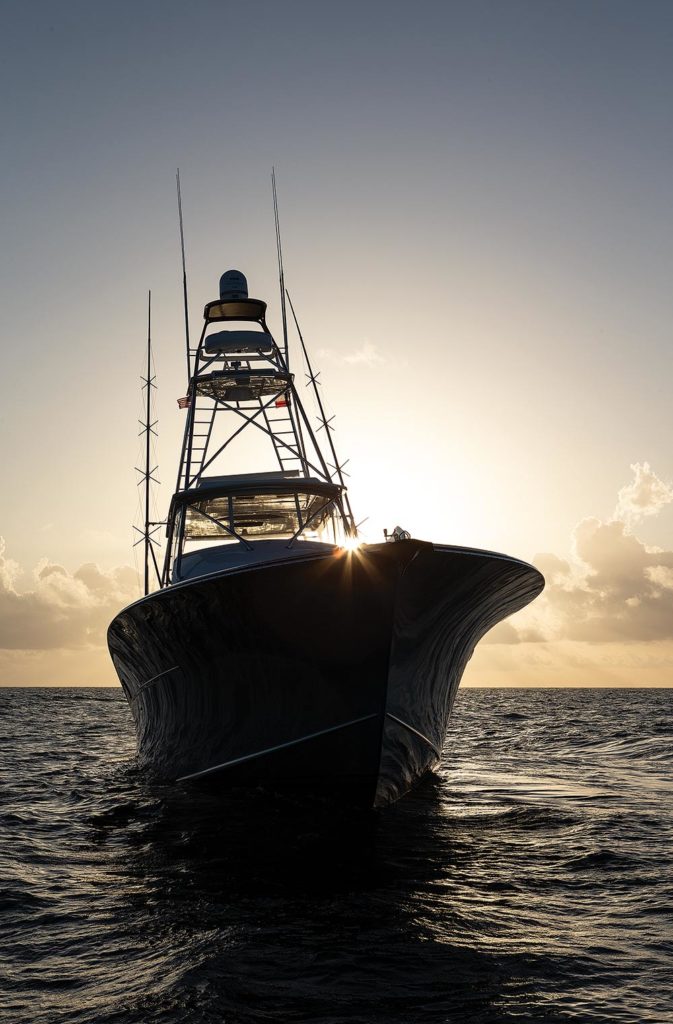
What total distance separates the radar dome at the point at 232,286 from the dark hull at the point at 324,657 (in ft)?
22.7

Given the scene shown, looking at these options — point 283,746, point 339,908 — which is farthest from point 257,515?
point 339,908

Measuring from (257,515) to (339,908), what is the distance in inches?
278

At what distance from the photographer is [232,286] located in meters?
14.1

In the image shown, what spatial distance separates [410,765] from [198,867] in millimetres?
3089

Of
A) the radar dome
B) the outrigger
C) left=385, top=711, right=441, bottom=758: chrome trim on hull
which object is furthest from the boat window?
the radar dome

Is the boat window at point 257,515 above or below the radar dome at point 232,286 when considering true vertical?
below

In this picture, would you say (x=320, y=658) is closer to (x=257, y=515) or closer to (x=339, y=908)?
(x=339, y=908)

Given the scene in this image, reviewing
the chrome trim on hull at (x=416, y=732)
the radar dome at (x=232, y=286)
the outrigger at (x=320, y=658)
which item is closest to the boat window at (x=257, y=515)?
the outrigger at (x=320, y=658)

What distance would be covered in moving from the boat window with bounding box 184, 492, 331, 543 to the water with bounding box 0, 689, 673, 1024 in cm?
387

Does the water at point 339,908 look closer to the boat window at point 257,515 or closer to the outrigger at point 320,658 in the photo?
the outrigger at point 320,658

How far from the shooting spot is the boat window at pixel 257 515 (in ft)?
38.6

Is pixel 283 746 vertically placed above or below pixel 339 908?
above

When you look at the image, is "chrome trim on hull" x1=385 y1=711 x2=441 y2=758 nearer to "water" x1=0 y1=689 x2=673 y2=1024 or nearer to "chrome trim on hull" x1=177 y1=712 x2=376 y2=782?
"chrome trim on hull" x1=177 y1=712 x2=376 y2=782

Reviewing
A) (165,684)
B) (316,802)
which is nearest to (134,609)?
(165,684)
